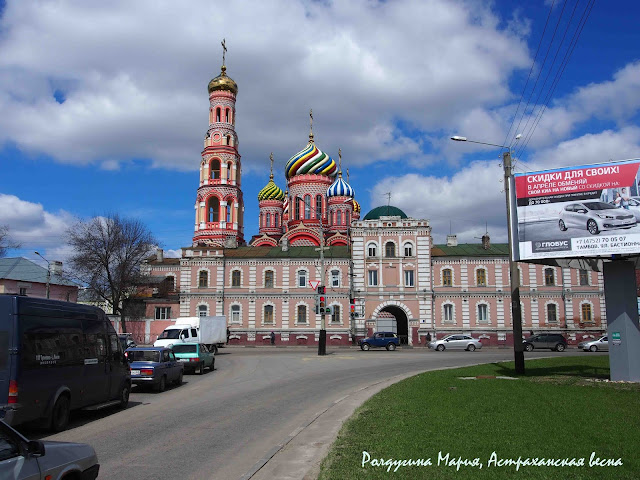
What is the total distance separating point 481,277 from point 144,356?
38.1 m

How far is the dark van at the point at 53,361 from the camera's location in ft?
33.5

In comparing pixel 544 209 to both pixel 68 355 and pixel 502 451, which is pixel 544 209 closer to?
pixel 502 451

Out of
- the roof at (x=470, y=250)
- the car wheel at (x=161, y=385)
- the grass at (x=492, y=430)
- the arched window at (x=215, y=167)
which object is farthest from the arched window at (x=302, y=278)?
the grass at (x=492, y=430)

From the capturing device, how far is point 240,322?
51.0 meters

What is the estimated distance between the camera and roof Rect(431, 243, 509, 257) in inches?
2000

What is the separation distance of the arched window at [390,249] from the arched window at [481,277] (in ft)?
25.8

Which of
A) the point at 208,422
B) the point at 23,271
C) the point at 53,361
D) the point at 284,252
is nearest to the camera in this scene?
the point at 53,361

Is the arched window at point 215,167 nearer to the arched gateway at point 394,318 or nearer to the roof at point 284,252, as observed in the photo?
the roof at point 284,252

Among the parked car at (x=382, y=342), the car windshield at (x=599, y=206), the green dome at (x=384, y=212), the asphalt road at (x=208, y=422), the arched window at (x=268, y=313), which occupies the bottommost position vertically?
the asphalt road at (x=208, y=422)

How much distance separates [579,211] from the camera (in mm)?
17469

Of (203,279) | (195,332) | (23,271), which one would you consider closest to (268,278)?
(203,279)

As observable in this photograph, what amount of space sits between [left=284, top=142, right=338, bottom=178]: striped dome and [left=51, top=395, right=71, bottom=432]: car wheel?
58381mm

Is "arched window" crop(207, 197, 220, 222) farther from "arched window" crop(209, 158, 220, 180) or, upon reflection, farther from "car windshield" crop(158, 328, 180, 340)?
"car windshield" crop(158, 328, 180, 340)

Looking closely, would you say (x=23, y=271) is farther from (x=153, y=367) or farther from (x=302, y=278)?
(x=153, y=367)
